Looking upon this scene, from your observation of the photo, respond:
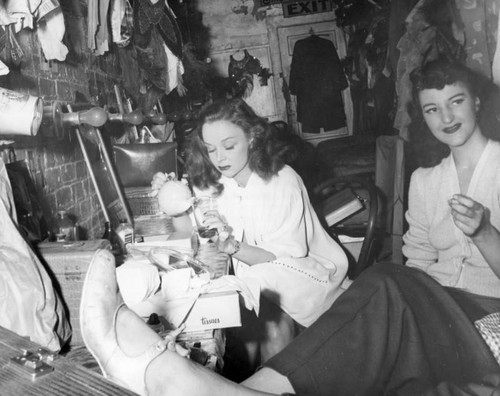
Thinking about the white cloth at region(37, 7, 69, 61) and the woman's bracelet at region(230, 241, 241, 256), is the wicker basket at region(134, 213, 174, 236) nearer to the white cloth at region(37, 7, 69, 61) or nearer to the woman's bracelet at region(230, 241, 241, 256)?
the woman's bracelet at region(230, 241, 241, 256)

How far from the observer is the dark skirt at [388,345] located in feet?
3.23

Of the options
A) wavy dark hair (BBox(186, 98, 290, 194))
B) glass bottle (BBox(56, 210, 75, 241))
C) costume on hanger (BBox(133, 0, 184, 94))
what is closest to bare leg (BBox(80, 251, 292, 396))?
glass bottle (BBox(56, 210, 75, 241))

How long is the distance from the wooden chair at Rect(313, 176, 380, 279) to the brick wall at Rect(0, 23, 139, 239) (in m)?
1.06

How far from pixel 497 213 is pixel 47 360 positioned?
1.38 m

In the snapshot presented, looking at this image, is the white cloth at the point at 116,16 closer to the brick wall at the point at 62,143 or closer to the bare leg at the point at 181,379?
the brick wall at the point at 62,143

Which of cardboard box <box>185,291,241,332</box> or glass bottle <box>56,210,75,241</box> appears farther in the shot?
glass bottle <box>56,210,75,241</box>

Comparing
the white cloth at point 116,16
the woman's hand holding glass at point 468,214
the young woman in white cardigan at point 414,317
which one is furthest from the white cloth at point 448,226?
the white cloth at point 116,16

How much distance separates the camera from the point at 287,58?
5141 mm

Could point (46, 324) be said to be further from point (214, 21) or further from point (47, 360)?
point (214, 21)

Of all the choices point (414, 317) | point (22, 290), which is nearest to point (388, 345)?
point (414, 317)

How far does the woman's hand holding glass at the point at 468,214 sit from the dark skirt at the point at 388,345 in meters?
Result: 0.28

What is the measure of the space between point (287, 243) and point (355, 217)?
92 cm

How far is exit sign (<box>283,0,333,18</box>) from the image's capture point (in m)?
5.05

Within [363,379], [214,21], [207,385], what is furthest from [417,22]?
[214,21]
